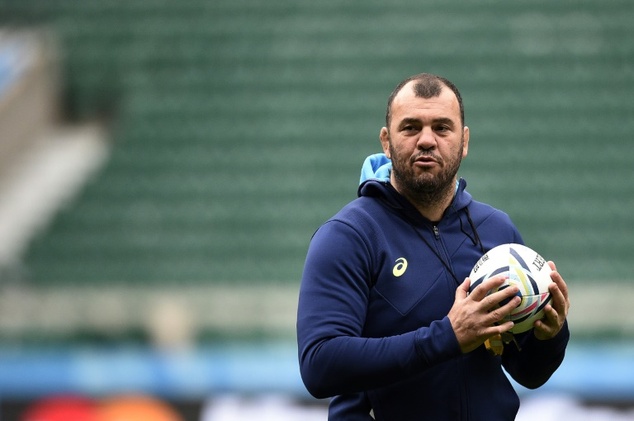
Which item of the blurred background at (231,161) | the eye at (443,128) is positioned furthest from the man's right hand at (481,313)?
the blurred background at (231,161)

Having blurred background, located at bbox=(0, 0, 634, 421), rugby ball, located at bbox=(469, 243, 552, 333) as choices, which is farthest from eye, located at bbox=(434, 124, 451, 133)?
blurred background, located at bbox=(0, 0, 634, 421)

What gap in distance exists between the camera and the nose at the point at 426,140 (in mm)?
3174

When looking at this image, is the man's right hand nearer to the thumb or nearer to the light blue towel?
the thumb

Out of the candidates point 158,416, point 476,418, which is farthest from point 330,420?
point 158,416

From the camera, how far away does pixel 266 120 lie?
39.9 ft

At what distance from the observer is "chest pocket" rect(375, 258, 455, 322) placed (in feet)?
10.4

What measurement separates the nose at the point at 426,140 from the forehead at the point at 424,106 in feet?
0.15

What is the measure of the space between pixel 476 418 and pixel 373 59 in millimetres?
9621

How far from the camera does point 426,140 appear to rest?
3.17 m

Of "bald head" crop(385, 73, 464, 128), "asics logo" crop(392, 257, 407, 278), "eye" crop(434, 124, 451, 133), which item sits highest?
"bald head" crop(385, 73, 464, 128)

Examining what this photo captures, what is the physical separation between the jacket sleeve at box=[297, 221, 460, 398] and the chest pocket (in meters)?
0.05

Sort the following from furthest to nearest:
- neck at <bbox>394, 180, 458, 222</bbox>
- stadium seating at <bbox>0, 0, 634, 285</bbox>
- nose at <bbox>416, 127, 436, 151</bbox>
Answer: stadium seating at <bbox>0, 0, 634, 285</bbox>, neck at <bbox>394, 180, 458, 222</bbox>, nose at <bbox>416, 127, 436, 151</bbox>

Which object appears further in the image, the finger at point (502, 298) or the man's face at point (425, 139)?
the man's face at point (425, 139)

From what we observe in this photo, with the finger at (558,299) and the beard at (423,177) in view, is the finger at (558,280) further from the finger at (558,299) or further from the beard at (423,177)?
the beard at (423,177)
